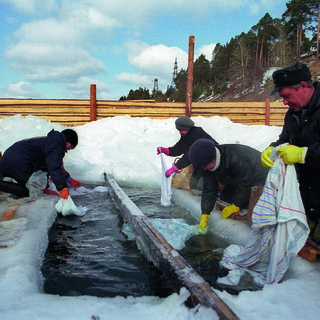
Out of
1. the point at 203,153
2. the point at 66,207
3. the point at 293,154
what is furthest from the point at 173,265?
the point at 66,207

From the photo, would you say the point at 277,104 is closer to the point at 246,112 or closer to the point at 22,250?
the point at 246,112

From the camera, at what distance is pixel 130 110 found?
33.3ft

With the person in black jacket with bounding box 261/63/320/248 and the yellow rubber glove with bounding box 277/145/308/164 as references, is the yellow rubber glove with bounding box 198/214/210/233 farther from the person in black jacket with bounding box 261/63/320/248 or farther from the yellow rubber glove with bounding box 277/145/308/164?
the yellow rubber glove with bounding box 277/145/308/164

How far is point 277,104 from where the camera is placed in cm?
1056

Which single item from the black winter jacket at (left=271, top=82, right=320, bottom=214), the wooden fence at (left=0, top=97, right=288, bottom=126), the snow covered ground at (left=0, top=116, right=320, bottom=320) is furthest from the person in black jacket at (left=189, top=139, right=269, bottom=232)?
the wooden fence at (left=0, top=97, right=288, bottom=126)

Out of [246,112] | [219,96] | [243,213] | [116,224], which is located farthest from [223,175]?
[219,96]

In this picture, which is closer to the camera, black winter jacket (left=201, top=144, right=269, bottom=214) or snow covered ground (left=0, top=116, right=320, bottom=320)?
snow covered ground (left=0, top=116, right=320, bottom=320)

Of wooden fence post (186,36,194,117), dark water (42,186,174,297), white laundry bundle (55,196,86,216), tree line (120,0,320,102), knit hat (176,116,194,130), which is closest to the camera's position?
dark water (42,186,174,297)

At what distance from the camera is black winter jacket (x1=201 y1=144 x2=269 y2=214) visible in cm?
335

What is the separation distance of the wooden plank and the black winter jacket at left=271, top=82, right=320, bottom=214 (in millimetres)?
1238

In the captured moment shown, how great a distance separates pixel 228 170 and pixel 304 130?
1.19m

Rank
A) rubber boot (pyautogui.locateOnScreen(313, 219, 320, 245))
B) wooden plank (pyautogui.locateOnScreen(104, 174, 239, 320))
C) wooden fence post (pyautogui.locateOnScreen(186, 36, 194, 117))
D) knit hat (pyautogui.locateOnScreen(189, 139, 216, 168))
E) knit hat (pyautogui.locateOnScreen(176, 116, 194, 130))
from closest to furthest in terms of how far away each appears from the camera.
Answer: wooden plank (pyautogui.locateOnScreen(104, 174, 239, 320)), rubber boot (pyautogui.locateOnScreen(313, 219, 320, 245)), knit hat (pyautogui.locateOnScreen(189, 139, 216, 168)), knit hat (pyautogui.locateOnScreen(176, 116, 194, 130)), wooden fence post (pyautogui.locateOnScreen(186, 36, 194, 117))

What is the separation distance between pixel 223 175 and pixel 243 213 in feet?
1.76

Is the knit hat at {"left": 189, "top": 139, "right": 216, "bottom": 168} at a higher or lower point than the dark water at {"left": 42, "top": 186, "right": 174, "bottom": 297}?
higher
